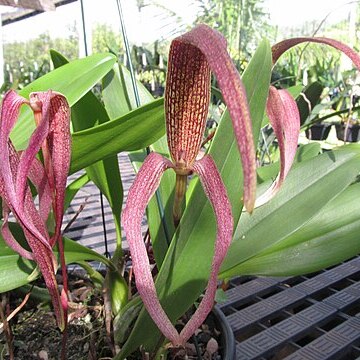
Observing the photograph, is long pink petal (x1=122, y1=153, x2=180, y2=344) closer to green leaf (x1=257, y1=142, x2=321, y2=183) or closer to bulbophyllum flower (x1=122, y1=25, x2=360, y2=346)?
bulbophyllum flower (x1=122, y1=25, x2=360, y2=346)

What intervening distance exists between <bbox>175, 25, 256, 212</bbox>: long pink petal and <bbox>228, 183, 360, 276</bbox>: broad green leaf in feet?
1.07

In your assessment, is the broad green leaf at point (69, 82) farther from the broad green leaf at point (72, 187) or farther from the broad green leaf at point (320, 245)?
the broad green leaf at point (320, 245)

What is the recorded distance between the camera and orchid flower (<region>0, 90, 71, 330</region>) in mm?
310

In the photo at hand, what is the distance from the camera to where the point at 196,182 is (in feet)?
1.55

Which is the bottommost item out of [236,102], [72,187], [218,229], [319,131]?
[319,131]

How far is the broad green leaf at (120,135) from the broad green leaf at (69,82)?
0.28 ft

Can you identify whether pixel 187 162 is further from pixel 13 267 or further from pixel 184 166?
pixel 13 267

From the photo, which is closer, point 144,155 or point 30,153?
point 30,153

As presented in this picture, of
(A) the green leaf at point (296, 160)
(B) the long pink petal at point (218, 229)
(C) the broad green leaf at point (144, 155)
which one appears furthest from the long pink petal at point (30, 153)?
(A) the green leaf at point (296, 160)

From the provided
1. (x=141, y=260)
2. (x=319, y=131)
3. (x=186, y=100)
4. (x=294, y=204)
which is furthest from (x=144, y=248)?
(x=319, y=131)

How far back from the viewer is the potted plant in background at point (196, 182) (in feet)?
1.01

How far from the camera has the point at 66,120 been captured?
0.35 metres

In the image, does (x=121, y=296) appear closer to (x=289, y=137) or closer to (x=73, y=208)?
(x=289, y=137)

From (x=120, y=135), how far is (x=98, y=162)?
6.8 inches
